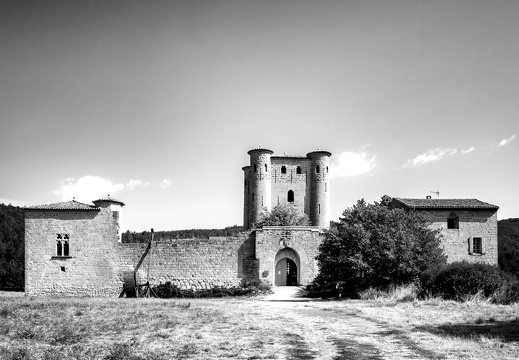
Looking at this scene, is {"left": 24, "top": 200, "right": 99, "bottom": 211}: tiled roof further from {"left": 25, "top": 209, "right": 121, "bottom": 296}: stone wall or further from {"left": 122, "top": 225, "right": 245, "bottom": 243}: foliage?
{"left": 122, "top": 225, "right": 245, "bottom": 243}: foliage

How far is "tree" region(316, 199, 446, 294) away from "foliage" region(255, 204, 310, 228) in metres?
19.2

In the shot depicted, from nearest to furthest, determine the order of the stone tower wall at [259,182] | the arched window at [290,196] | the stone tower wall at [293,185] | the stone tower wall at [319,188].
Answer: the stone tower wall at [259,182] < the stone tower wall at [319,188] < the stone tower wall at [293,185] < the arched window at [290,196]

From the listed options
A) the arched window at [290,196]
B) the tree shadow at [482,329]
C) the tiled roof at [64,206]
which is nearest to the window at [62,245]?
the tiled roof at [64,206]

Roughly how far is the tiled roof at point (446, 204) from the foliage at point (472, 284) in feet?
35.8

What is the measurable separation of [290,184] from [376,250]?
3037 centimetres

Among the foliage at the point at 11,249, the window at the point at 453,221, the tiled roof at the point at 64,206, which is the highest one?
the tiled roof at the point at 64,206

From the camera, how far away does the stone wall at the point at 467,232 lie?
31969 mm

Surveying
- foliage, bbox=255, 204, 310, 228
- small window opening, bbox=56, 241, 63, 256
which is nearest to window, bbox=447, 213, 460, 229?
foliage, bbox=255, 204, 310, 228

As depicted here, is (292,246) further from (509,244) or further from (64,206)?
(509,244)

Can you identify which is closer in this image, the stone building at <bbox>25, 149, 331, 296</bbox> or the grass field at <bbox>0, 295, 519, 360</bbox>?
the grass field at <bbox>0, 295, 519, 360</bbox>

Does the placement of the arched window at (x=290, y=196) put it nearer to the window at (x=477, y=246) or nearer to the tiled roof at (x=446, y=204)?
the tiled roof at (x=446, y=204)

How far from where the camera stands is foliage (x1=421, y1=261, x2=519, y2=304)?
1938 cm

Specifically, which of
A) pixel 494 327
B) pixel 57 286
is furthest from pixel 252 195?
pixel 494 327

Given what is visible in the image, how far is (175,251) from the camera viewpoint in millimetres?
31484
